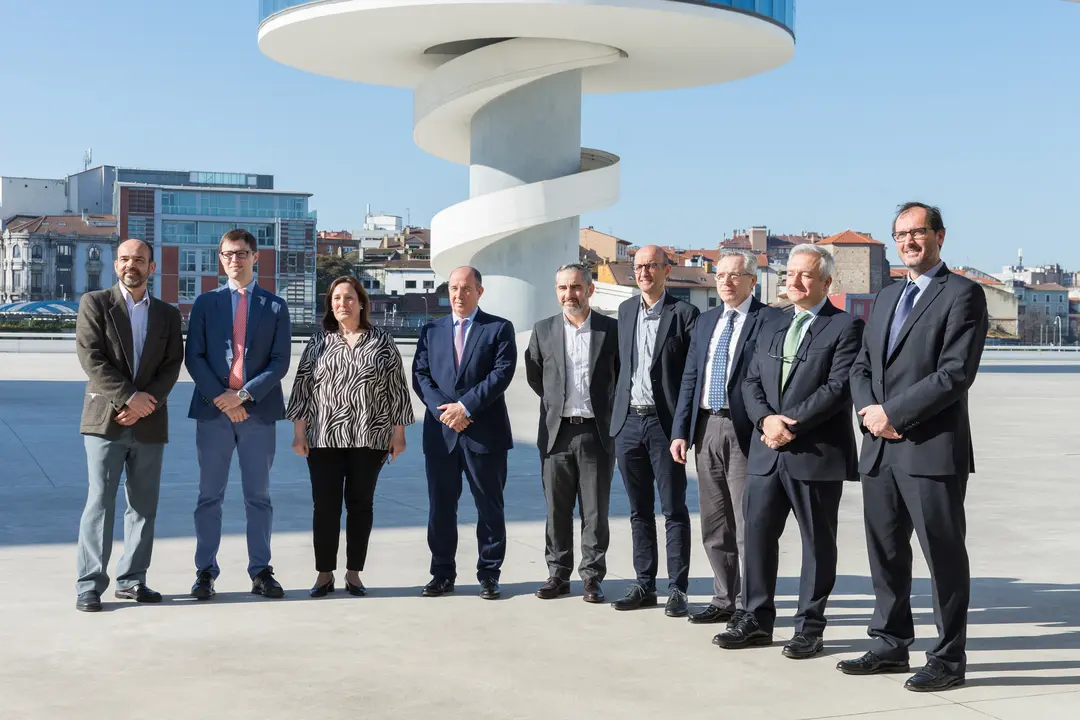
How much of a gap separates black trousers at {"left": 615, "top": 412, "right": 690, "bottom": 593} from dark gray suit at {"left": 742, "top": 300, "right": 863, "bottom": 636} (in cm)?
73

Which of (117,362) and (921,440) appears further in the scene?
(117,362)

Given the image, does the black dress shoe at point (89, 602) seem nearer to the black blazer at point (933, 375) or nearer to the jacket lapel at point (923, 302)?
the black blazer at point (933, 375)

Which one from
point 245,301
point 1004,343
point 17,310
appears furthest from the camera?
point 1004,343

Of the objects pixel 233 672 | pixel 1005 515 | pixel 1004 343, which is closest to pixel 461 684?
pixel 233 672

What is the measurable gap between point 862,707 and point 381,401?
327cm

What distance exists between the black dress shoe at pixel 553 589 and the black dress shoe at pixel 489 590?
0.77ft

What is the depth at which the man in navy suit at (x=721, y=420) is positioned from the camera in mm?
6805

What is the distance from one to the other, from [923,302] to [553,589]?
107 inches

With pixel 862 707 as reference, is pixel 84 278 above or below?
above

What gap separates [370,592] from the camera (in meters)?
7.46

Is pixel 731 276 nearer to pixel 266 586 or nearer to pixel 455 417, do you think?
pixel 455 417

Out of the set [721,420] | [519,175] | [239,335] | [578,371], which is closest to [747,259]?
[721,420]

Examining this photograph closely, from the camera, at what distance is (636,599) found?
7086 mm

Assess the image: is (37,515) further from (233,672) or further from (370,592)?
(233,672)
